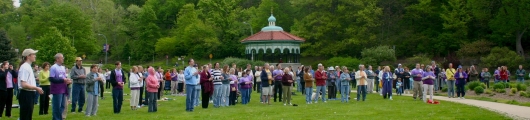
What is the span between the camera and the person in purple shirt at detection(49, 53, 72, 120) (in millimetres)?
13500

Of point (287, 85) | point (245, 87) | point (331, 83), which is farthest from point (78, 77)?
point (331, 83)

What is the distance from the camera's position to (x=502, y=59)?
46938mm

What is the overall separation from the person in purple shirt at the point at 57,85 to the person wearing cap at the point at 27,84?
1.25 meters

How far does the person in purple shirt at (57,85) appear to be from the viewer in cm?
1350

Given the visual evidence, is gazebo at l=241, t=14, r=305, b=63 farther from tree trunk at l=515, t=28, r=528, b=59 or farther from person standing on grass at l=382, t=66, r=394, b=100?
person standing on grass at l=382, t=66, r=394, b=100

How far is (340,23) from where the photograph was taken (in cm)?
6062

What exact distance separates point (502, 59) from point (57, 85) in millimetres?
41136

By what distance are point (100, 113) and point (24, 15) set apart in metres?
77.7

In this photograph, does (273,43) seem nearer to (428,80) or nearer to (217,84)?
(428,80)

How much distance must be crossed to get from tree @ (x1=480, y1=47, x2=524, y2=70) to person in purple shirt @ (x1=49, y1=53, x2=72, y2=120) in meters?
40.7

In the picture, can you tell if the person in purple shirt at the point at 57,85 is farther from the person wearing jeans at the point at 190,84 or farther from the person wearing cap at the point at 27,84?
the person wearing jeans at the point at 190,84

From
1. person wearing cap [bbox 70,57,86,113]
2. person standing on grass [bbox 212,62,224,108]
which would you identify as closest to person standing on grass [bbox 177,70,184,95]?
person standing on grass [bbox 212,62,224,108]

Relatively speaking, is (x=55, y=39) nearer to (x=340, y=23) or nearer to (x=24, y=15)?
(x=24, y=15)

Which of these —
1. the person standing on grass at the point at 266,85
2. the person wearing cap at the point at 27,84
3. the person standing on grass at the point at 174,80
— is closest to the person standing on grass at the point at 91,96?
the person wearing cap at the point at 27,84
